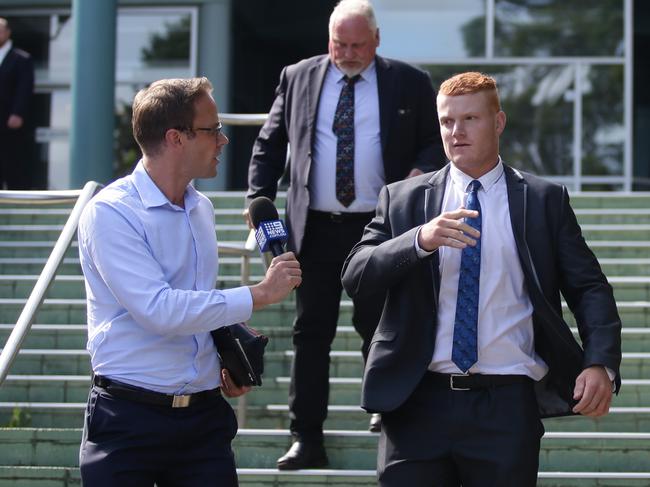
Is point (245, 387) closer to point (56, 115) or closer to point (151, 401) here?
point (151, 401)

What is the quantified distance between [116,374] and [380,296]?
2.82 feet

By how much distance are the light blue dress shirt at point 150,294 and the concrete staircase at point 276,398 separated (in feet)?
6.02

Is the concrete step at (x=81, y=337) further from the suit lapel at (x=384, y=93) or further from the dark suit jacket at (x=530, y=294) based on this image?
the dark suit jacket at (x=530, y=294)

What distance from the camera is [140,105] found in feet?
10.5

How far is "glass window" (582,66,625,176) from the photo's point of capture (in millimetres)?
13773

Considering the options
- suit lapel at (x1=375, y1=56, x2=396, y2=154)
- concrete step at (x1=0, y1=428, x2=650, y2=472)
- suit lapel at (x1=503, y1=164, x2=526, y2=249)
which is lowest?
concrete step at (x1=0, y1=428, x2=650, y2=472)

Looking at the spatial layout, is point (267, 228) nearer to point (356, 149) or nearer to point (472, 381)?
point (472, 381)

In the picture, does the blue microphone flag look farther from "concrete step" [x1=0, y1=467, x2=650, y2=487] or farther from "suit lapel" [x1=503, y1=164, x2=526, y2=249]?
"concrete step" [x1=0, y1=467, x2=650, y2=487]

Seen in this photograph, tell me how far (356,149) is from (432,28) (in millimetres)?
9357

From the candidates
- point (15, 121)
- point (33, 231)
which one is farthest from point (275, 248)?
point (15, 121)

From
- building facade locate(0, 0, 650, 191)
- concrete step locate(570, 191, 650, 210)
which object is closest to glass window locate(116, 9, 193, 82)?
building facade locate(0, 0, 650, 191)

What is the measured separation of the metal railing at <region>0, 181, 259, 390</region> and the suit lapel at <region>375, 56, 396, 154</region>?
3.44 ft

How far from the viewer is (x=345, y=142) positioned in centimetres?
498

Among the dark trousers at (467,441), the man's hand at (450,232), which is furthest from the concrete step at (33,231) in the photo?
the man's hand at (450,232)
